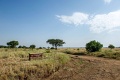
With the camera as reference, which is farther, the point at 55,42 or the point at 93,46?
the point at 55,42

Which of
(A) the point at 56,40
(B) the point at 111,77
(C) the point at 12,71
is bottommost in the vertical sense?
(B) the point at 111,77

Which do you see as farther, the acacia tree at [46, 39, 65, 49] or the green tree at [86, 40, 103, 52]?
the acacia tree at [46, 39, 65, 49]

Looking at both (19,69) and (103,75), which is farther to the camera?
(103,75)

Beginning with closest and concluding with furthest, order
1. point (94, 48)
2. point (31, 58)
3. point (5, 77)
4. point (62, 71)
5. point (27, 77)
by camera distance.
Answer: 1. point (5, 77)
2. point (27, 77)
3. point (62, 71)
4. point (31, 58)
5. point (94, 48)

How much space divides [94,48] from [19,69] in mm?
34707

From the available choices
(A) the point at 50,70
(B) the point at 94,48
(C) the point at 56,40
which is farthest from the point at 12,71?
(C) the point at 56,40

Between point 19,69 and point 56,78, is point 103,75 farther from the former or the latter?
point 19,69

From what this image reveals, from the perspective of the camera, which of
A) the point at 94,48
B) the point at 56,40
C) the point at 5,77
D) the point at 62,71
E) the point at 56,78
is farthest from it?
the point at 56,40

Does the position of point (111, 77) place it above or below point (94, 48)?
below

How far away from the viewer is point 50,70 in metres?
14.8

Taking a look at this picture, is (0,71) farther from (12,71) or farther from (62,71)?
(62,71)

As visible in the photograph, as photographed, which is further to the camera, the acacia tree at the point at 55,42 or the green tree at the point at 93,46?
the acacia tree at the point at 55,42

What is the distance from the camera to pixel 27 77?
1262 centimetres

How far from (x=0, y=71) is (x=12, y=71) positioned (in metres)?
0.79
